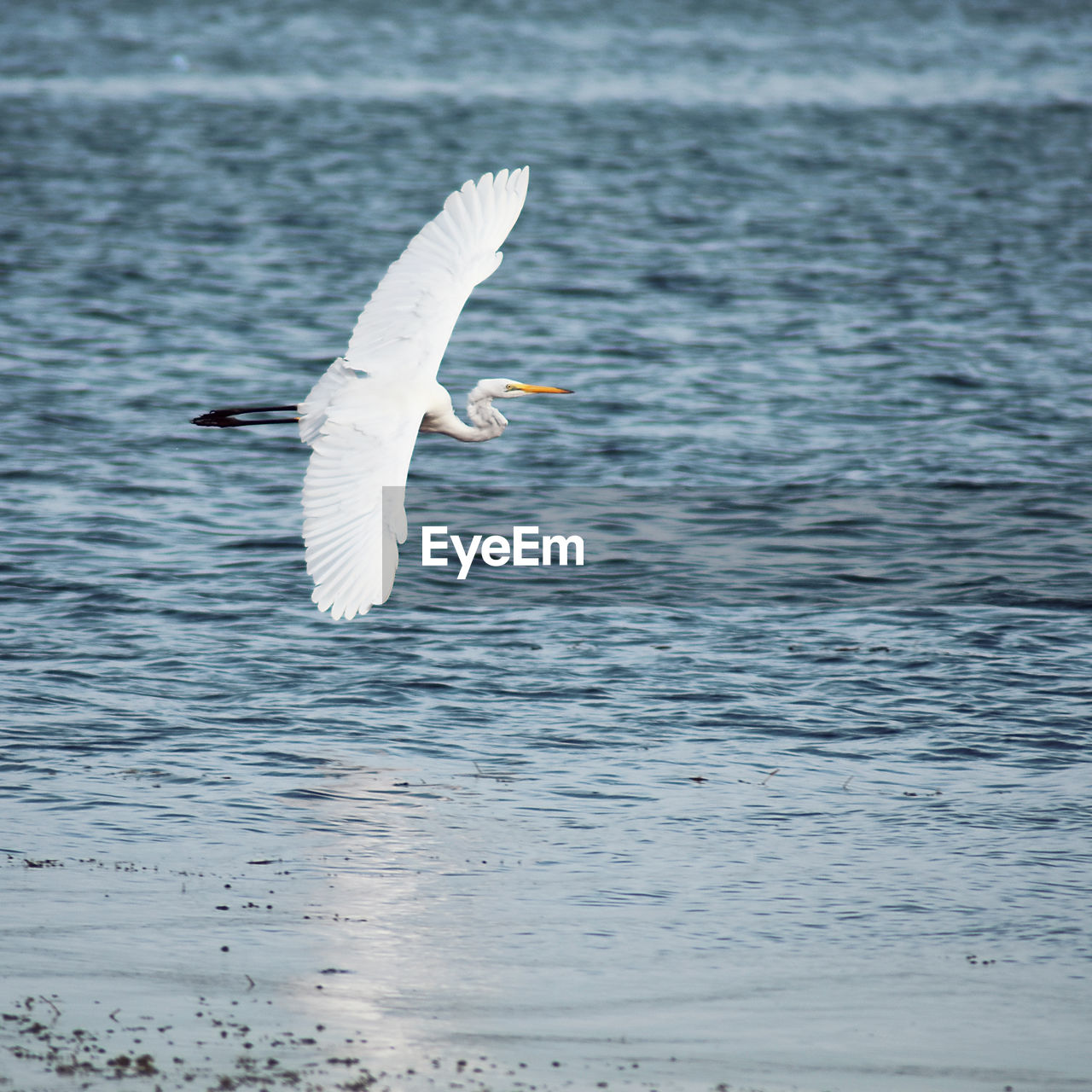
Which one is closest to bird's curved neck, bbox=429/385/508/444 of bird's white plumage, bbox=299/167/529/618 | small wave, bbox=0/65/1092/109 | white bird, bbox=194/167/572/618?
white bird, bbox=194/167/572/618

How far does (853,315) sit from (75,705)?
44.5ft

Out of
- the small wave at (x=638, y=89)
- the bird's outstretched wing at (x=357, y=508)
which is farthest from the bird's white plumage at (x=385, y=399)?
the small wave at (x=638, y=89)

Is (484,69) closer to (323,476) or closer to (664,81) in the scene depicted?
(664,81)

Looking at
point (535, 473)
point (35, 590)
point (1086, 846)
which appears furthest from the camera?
point (535, 473)

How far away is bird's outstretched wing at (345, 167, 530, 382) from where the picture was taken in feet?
30.7

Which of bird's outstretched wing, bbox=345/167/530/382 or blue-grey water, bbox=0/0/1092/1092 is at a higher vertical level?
bird's outstretched wing, bbox=345/167/530/382

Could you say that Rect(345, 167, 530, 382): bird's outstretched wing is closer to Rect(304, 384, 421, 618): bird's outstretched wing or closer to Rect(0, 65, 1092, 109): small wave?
Rect(304, 384, 421, 618): bird's outstretched wing

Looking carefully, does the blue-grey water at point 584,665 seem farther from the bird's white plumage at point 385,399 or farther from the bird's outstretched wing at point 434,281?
the bird's outstretched wing at point 434,281

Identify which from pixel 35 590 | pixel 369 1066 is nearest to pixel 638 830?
pixel 369 1066

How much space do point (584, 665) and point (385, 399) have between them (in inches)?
105

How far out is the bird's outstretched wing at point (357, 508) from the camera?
819cm

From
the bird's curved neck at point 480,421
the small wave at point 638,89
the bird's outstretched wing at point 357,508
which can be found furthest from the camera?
the small wave at point 638,89

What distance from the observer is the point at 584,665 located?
11086 millimetres

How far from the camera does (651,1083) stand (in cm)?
604
